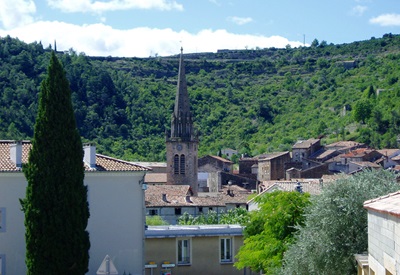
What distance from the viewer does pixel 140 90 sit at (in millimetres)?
176750

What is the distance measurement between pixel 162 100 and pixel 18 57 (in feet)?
103

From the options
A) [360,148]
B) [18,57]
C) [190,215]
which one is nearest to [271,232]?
[190,215]

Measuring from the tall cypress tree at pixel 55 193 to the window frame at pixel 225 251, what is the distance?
7764 millimetres

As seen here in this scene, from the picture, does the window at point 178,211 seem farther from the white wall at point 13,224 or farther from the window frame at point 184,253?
the white wall at point 13,224

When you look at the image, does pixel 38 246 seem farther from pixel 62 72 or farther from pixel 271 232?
pixel 271 232

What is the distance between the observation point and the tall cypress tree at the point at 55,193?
22094mm

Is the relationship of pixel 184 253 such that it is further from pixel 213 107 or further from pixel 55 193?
pixel 213 107

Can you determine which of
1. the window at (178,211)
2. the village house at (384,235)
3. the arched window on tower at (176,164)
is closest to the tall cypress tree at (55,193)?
the village house at (384,235)

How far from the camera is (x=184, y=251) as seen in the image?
2869cm

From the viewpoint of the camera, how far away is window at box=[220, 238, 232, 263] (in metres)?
29.5

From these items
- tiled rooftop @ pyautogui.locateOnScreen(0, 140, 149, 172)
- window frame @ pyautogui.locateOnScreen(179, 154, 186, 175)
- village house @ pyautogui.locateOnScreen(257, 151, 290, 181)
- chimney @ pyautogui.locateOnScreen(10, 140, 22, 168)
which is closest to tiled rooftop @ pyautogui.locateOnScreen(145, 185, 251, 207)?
window frame @ pyautogui.locateOnScreen(179, 154, 186, 175)

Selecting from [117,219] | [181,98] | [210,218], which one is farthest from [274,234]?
[181,98]

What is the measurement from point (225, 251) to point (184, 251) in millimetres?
1726

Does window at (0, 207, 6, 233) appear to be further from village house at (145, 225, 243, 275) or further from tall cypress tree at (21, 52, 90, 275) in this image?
village house at (145, 225, 243, 275)
